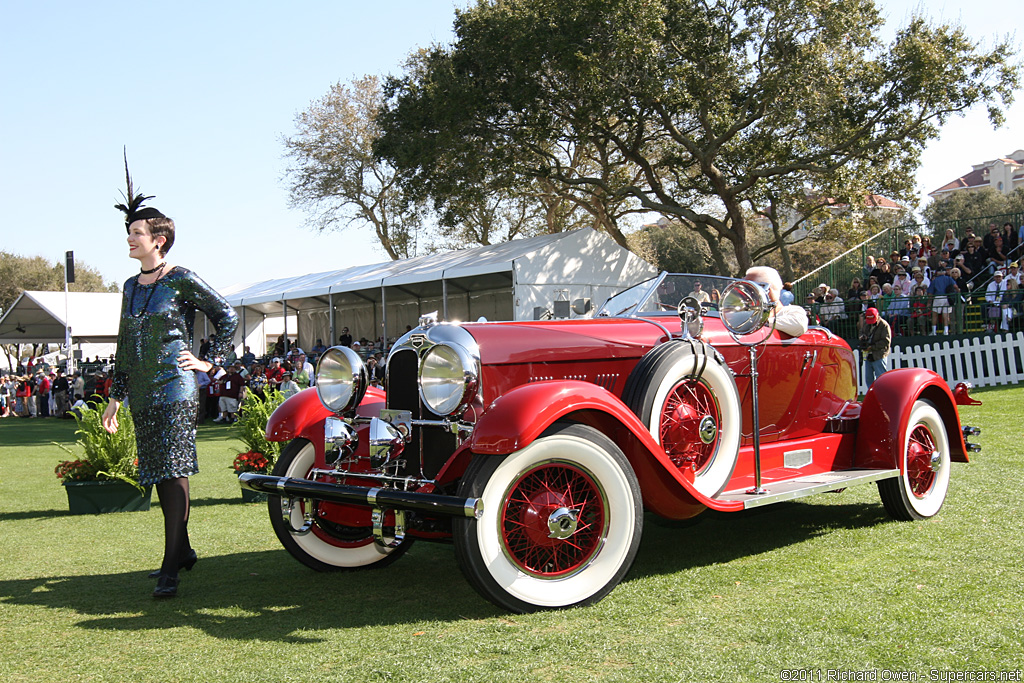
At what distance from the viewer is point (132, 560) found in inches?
200

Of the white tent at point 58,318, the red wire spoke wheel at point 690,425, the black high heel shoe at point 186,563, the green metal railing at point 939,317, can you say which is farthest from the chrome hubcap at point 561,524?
the white tent at point 58,318

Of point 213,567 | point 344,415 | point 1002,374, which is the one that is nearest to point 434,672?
point 344,415

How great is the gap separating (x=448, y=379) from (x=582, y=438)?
0.72 m

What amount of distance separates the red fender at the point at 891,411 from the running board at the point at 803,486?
19cm

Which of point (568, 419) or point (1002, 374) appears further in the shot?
point (1002, 374)

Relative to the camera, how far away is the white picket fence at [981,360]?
14.7m

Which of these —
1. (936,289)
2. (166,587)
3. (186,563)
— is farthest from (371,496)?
(936,289)

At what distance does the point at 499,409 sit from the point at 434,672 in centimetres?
108

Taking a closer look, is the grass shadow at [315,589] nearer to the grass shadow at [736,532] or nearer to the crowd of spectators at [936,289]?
the grass shadow at [736,532]

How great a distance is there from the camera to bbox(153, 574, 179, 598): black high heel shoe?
13.4ft

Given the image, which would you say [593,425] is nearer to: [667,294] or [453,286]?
[667,294]

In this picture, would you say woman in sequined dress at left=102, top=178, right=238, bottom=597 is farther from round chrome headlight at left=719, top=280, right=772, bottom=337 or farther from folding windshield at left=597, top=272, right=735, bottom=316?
round chrome headlight at left=719, top=280, right=772, bottom=337

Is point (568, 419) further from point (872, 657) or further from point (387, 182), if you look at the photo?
point (387, 182)

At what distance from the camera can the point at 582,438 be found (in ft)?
12.0
